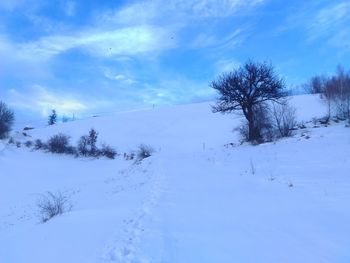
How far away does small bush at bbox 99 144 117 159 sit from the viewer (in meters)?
51.9

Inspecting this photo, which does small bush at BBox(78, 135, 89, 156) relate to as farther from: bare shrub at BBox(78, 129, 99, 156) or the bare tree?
the bare tree

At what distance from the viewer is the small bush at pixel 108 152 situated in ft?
170

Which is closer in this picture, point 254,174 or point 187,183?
point 187,183

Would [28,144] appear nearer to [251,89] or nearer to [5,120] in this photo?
[5,120]

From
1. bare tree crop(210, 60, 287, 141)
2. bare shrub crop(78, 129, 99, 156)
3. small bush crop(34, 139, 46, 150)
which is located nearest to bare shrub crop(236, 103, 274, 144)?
bare tree crop(210, 60, 287, 141)

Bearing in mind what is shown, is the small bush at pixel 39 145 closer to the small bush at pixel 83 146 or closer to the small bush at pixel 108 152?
the small bush at pixel 83 146

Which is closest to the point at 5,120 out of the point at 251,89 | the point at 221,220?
the point at 251,89

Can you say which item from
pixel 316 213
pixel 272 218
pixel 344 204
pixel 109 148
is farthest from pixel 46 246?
pixel 109 148

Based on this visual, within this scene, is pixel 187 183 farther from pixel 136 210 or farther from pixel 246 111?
pixel 246 111

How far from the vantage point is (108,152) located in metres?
52.7

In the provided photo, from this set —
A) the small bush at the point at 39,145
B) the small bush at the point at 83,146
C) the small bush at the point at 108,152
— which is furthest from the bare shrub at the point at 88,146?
the small bush at the point at 39,145

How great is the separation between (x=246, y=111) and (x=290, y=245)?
28.0m

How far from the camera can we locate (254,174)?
15.5m

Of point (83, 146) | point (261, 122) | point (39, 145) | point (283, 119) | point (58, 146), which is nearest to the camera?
point (283, 119)
